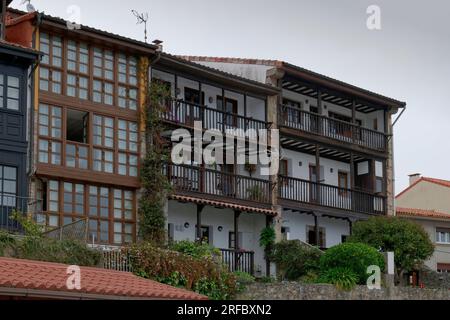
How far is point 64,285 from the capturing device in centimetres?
1791

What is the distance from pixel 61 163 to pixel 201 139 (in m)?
6.36

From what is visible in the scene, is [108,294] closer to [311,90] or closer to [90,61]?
[90,61]

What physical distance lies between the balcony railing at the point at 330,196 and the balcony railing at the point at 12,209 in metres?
12.0

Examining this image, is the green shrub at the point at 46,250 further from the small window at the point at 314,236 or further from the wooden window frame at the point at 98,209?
the small window at the point at 314,236

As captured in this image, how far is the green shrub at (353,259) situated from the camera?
Result: 31984 mm

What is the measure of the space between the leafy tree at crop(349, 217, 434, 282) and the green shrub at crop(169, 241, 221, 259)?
24.7 feet

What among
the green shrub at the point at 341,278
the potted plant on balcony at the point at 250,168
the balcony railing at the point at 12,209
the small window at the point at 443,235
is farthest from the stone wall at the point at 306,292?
the small window at the point at 443,235

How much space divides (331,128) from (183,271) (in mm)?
15020

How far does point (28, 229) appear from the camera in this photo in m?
27.0

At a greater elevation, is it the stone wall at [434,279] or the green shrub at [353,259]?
the green shrub at [353,259]

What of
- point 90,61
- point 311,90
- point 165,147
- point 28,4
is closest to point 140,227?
point 165,147

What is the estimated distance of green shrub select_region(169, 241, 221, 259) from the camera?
1187 inches

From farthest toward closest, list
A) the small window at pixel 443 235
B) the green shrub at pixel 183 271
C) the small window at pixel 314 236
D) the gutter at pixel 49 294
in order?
the small window at pixel 443 235, the small window at pixel 314 236, the green shrub at pixel 183 271, the gutter at pixel 49 294

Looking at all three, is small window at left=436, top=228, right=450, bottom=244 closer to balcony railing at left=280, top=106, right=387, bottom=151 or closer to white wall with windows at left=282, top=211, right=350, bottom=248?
balcony railing at left=280, top=106, right=387, bottom=151
